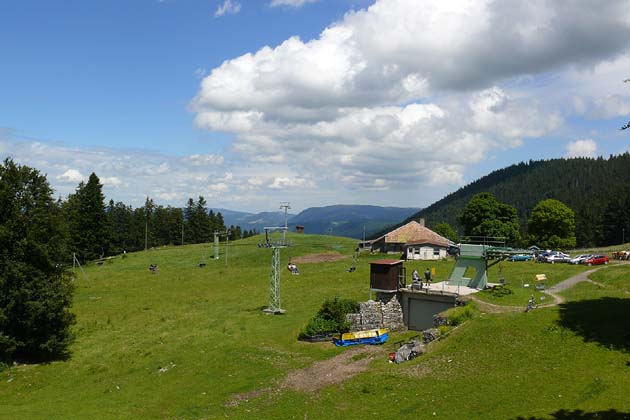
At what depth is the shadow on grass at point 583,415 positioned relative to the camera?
19.7 metres

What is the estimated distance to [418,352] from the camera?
32219 mm

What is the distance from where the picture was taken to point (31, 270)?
130 feet

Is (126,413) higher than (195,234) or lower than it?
lower

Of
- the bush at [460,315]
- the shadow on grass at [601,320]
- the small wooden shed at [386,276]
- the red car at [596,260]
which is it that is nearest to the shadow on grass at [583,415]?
the shadow on grass at [601,320]

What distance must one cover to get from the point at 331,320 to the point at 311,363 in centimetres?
721

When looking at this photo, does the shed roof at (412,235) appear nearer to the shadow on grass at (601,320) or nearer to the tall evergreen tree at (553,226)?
the tall evergreen tree at (553,226)

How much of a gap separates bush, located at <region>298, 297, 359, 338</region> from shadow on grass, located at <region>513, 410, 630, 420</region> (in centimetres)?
2073

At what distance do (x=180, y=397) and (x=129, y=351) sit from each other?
12.9m

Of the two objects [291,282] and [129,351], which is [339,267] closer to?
[291,282]

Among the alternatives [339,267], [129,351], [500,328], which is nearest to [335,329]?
[500,328]

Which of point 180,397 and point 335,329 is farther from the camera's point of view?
point 335,329

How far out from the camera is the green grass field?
79.9 feet

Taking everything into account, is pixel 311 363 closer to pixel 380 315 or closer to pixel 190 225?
pixel 380 315

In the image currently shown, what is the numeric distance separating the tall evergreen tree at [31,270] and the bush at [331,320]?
785 inches
